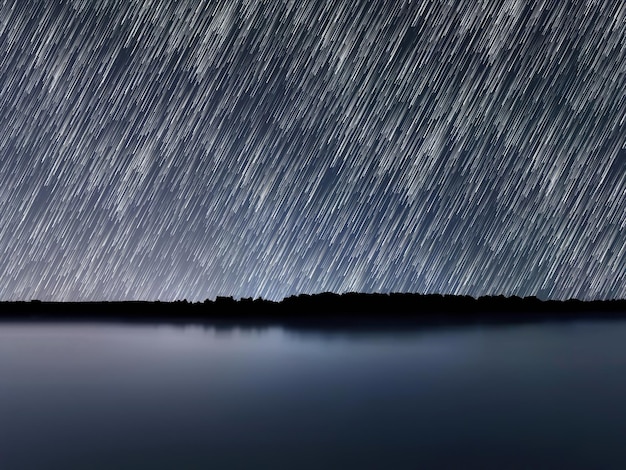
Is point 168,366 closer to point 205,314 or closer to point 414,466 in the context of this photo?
point 414,466

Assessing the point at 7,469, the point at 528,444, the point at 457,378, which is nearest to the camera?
the point at 7,469

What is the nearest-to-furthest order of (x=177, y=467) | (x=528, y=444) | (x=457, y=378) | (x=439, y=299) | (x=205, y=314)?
(x=177, y=467)
(x=528, y=444)
(x=457, y=378)
(x=439, y=299)
(x=205, y=314)

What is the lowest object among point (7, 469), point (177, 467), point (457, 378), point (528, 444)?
point (7, 469)

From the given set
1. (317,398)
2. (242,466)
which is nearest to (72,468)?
(242,466)

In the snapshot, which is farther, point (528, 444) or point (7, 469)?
point (528, 444)

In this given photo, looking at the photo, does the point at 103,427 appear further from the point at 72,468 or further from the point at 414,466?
the point at 414,466

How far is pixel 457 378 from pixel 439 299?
9202 centimetres

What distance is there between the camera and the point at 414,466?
967 cm

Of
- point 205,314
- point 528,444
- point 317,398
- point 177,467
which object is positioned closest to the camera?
point 177,467

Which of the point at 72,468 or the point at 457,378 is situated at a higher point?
the point at 457,378

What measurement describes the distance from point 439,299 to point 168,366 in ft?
293

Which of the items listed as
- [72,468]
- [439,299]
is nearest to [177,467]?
[72,468]

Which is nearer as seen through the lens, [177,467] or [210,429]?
[177,467]

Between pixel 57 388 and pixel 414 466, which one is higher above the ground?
pixel 414 466
